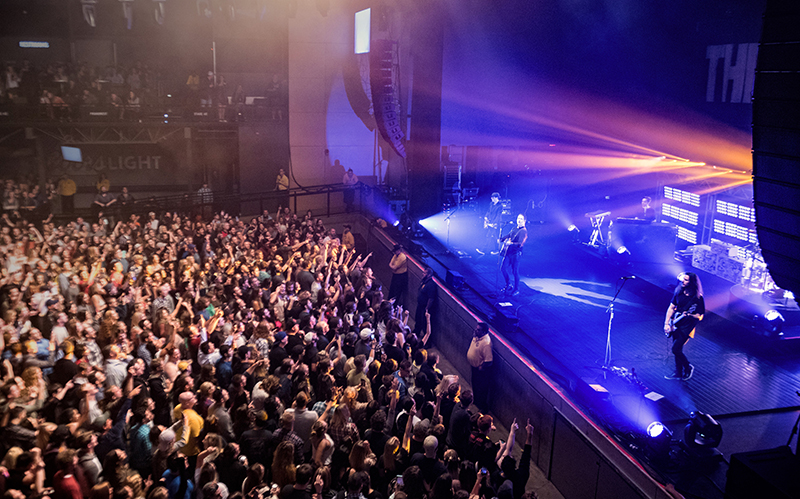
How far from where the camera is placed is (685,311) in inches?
293

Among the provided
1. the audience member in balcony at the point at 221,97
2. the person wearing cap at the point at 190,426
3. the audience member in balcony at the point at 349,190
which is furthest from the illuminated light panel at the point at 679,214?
the audience member in balcony at the point at 221,97

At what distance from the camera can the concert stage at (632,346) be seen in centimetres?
651

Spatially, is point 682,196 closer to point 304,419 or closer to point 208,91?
point 304,419

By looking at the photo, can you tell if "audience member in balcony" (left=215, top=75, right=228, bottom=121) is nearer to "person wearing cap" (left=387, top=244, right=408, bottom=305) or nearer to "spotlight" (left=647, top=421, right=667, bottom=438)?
"person wearing cap" (left=387, top=244, right=408, bottom=305)

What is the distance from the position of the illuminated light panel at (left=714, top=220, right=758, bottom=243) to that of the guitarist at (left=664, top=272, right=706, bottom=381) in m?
5.30

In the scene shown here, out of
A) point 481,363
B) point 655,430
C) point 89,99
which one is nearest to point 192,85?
point 89,99

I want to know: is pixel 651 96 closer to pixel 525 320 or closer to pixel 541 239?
pixel 541 239

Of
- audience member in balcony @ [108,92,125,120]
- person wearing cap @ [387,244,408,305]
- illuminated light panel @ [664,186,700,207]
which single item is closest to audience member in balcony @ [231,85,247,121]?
audience member in balcony @ [108,92,125,120]

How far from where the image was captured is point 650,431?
558 cm

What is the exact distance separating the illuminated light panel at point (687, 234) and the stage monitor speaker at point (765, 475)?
403 inches

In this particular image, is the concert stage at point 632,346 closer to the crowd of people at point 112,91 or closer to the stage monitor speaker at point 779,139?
the stage monitor speaker at point 779,139

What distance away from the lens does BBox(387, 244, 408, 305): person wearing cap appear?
1130cm

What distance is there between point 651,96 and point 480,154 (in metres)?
6.08

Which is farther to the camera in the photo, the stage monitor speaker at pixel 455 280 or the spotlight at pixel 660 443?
the stage monitor speaker at pixel 455 280
